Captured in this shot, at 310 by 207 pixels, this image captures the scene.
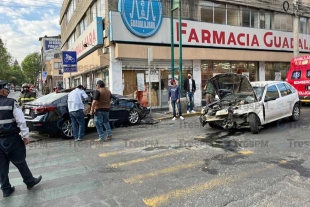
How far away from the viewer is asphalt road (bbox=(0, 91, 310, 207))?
360 centimetres

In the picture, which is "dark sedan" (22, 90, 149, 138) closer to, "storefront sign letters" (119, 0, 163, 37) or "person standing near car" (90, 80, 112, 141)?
"person standing near car" (90, 80, 112, 141)

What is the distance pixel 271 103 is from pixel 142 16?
8.07 metres

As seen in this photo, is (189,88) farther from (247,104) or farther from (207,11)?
(207,11)

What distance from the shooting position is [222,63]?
16156mm

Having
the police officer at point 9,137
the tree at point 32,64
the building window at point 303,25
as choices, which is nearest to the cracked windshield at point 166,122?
the police officer at point 9,137

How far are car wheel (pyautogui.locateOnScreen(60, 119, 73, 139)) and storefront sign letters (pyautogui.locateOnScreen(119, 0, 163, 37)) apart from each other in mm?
6649

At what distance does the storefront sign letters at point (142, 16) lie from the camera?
12680 millimetres

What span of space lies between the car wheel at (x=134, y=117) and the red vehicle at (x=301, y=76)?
8.37 meters

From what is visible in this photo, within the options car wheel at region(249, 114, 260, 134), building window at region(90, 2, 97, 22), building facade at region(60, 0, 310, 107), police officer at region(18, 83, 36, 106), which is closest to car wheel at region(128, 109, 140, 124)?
building facade at region(60, 0, 310, 107)

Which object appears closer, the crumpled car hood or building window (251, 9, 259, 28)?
the crumpled car hood

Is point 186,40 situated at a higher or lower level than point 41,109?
higher

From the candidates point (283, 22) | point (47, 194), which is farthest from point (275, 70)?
point (47, 194)

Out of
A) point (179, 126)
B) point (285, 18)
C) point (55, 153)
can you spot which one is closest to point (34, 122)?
point (55, 153)

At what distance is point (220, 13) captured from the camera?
53.0 ft
